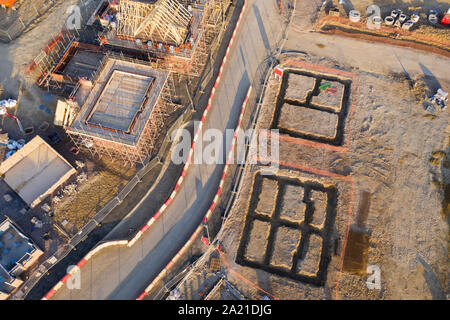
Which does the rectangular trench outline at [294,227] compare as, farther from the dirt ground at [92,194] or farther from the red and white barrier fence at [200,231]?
the dirt ground at [92,194]

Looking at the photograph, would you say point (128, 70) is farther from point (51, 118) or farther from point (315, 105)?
point (315, 105)

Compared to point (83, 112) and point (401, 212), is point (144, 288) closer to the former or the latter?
point (83, 112)

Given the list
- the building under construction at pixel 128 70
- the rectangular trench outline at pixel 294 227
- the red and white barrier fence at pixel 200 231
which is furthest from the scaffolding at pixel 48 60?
the rectangular trench outline at pixel 294 227

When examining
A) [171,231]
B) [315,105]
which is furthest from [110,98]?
[315,105]

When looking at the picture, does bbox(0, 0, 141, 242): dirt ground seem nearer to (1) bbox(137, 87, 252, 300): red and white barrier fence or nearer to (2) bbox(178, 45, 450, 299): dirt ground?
(1) bbox(137, 87, 252, 300): red and white barrier fence

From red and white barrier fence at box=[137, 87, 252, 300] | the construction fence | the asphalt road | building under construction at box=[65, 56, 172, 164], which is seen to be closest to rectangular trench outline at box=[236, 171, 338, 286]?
red and white barrier fence at box=[137, 87, 252, 300]
